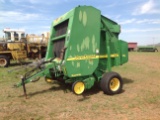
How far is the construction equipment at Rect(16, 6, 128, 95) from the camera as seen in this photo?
18.3ft

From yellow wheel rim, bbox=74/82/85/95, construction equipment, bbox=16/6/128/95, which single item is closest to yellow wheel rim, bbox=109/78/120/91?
construction equipment, bbox=16/6/128/95

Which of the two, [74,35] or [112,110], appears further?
[74,35]

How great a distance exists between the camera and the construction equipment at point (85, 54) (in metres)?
5.57

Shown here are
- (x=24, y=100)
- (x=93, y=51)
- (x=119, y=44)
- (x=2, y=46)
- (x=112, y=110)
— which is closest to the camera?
(x=112, y=110)

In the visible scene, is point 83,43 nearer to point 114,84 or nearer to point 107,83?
point 107,83

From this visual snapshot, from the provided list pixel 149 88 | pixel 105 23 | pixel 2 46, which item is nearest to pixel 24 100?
pixel 105 23

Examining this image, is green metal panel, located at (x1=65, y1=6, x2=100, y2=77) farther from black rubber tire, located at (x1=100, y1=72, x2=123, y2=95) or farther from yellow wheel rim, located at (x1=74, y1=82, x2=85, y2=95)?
black rubber tire, located at (x1=100, y1=72, x2=123, y2=95)

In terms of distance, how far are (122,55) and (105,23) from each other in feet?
4.61

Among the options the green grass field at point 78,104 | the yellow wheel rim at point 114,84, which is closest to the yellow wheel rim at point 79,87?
the green grass field at point 78,104

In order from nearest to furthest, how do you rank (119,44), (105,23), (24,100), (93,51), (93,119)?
(93,119), (24,100), (93,51), (105,23), (119,44)

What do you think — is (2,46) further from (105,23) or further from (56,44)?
(105,23)

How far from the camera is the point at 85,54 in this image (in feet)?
18.9

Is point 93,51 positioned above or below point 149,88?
above

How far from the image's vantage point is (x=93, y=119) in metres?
4.12
